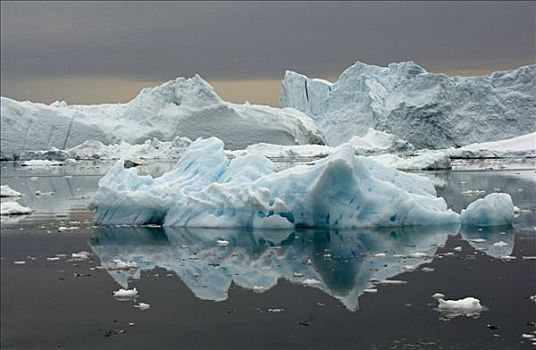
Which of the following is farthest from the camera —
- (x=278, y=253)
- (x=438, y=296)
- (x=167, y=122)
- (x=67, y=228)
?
(x=167, y=122)

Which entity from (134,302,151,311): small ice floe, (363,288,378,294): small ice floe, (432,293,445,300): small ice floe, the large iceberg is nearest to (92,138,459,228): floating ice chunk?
the large iceberg

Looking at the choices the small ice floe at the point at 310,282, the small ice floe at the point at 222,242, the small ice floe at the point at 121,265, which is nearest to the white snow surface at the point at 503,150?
the small ice floe at the point at 222,242

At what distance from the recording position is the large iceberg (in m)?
11.7

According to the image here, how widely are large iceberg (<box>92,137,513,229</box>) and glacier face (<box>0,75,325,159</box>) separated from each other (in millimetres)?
30467

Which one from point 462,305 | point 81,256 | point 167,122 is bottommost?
point 81,256

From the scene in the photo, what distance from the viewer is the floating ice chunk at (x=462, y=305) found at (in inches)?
261

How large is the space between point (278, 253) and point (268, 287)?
198 cm

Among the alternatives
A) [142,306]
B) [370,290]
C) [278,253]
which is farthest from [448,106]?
[142,306]

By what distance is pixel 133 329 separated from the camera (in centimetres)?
607

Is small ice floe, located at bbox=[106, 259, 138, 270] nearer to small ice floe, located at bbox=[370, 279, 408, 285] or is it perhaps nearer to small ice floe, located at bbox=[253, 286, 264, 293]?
small ice floe, located at bbox=[253, 286, 264, 293]

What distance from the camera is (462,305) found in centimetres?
666

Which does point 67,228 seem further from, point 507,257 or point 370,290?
point 507,257

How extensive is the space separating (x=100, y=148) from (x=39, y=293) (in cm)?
3529

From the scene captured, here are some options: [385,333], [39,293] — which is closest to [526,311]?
[385,333]
